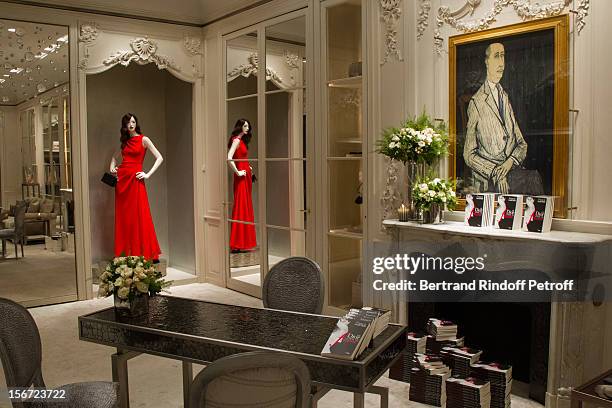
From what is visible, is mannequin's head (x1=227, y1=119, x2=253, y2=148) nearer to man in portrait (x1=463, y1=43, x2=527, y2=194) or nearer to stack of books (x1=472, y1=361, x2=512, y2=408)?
man in portrait (x1=463, y1=43, x2=527, y2=194)

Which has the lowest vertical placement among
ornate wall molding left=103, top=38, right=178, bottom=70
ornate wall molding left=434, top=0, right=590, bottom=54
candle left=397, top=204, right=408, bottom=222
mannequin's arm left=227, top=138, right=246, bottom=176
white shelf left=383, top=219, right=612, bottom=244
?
white shelf left=383, top=219, right=612, bottom=244

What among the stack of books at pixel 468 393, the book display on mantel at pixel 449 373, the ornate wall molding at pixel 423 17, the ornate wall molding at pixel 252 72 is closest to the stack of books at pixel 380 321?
the book display on mantel at pixel 449 373

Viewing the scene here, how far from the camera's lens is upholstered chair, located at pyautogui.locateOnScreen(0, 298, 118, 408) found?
2164mm

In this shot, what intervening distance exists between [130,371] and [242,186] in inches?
100

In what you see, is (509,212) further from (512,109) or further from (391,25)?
(391,25)

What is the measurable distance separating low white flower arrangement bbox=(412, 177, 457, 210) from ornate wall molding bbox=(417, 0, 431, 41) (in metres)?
1.06

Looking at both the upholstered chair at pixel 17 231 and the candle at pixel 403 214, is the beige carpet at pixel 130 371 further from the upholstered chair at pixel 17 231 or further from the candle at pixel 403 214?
the candle at pixel 403 214

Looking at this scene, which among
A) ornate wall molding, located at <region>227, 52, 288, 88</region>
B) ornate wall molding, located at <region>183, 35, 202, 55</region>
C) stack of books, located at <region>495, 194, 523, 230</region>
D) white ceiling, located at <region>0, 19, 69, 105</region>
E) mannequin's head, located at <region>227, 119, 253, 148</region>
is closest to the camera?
stack of books, located at <region>495, 194, 523, 230</region>

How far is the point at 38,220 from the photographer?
562 cm

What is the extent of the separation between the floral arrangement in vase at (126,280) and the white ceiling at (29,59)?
333cm

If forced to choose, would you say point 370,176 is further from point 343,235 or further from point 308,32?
point 308,32

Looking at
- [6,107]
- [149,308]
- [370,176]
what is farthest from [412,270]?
[6,107]

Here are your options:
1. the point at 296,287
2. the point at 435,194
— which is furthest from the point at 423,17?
the point at 296,287

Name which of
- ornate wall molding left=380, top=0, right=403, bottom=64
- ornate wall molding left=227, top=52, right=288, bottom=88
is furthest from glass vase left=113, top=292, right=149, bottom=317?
ornate wall molding left=227, top=52, right=288, bottom=88
